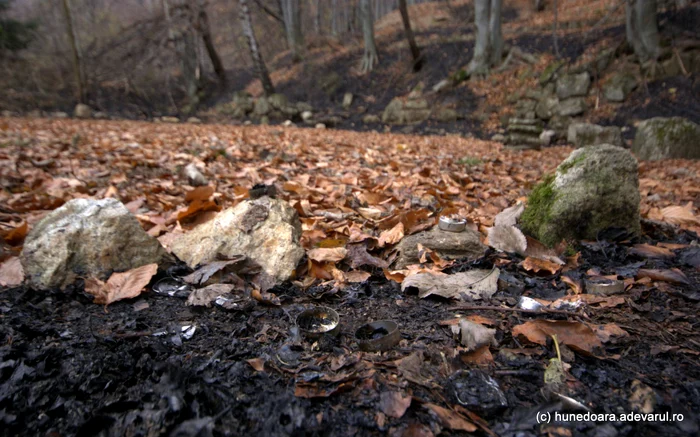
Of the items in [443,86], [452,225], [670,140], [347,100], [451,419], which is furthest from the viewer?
[347,100]

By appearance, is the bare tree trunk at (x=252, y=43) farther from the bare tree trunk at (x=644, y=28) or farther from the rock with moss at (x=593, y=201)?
the rock with moss at (x=593, y=201)

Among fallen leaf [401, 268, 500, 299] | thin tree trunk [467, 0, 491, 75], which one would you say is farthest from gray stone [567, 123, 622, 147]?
fallen leaf [401, 268, 500, 299]

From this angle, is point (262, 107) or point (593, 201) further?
point (262, 107)

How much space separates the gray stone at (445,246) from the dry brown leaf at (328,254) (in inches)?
11.5

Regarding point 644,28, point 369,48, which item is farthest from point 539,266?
point 369,48

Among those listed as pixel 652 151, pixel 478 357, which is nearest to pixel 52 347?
pixel 478 357

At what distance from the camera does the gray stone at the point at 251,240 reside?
6.12ft

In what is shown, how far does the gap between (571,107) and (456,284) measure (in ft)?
36.8

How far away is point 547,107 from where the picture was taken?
37.3ft

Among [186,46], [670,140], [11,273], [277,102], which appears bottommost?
[670,140]

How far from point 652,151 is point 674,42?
6.27 meters

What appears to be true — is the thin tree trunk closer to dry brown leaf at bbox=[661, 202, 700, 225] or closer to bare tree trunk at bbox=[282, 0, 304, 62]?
bare tree trunk at bbox=[282, 0, 304, 62]

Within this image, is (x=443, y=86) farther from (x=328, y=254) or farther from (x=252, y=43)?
(x=328, y=254)

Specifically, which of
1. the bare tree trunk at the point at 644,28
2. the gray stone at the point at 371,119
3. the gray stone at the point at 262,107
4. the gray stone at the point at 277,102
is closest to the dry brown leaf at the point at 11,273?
the gray stone at the point at 371,119
